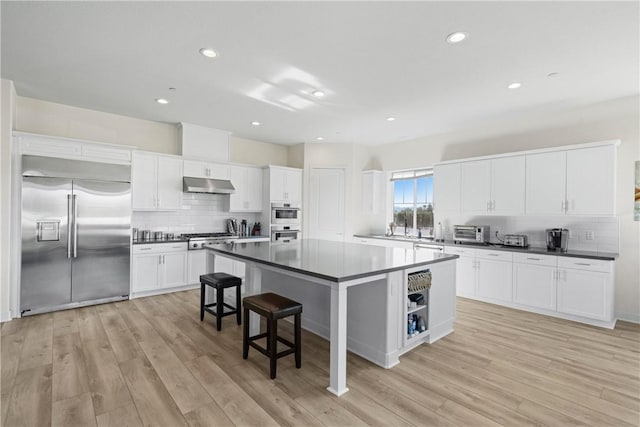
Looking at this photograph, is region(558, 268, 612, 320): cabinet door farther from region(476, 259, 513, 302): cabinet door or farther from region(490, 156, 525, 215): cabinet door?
region(490, 156, 525, 215): cabinet door

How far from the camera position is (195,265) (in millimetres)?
5297

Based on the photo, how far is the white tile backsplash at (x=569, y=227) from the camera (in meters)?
4.11

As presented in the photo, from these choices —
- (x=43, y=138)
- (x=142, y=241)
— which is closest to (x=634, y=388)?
(x=142, y=241)

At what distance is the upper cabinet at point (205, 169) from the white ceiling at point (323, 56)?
1.00 m

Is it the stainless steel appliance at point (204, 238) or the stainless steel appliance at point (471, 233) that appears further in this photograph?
the stainless steel appliance at point (204, 238)

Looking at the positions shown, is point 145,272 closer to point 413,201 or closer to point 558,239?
point 413,201

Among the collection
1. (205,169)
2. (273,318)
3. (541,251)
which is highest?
(205,169)

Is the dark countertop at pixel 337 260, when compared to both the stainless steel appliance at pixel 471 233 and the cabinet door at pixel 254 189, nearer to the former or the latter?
the stainless steel appliance at pixel 471 233

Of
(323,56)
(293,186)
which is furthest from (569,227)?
(293,186)

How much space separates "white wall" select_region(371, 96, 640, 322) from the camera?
397cm

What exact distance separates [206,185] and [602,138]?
5921mm

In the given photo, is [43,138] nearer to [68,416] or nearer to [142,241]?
[142,241]

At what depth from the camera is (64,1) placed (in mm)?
2303

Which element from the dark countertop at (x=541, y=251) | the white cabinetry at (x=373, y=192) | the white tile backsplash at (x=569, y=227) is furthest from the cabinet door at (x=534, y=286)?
A: the white cabinetry at (x=373, y=192)
